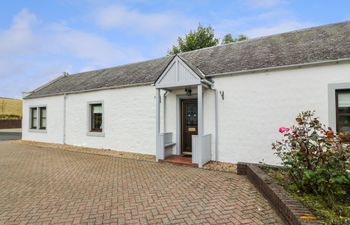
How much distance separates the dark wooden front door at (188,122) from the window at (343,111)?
500cm

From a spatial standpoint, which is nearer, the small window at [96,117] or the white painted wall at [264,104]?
the white painted wall at [264,104]

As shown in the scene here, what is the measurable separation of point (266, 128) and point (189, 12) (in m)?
8.62

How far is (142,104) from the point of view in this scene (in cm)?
1023

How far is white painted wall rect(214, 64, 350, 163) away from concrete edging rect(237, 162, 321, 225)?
1.88 meters

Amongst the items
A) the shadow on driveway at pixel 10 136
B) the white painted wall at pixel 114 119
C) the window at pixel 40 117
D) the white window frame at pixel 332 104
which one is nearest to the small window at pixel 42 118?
the window at pixel 40 117

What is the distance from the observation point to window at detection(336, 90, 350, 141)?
20.8 ft

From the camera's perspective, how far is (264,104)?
24.2ft

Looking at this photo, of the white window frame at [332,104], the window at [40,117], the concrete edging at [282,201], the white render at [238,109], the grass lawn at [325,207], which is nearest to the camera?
the concrete edging at [282,201]

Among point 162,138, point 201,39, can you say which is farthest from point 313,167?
point 201,39

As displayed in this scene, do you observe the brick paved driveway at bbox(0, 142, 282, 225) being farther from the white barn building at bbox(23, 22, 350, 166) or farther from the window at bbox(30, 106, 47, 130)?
the window at bbox(30, 106, 47, 130)

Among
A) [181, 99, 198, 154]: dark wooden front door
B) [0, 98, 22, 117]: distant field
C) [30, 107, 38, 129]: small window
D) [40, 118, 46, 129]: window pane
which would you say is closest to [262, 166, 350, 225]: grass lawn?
[181, 99, 198, 154]: dark wooden front door

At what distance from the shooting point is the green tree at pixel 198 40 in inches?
1059

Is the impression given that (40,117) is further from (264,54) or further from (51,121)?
(264,54)

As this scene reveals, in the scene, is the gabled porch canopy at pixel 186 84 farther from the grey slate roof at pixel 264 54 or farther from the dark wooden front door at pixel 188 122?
the dark wooden front door at pixel 188 122
